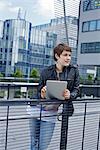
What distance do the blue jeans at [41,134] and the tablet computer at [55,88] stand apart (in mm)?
277

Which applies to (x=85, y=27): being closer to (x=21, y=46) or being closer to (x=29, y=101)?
(x=21, y=46)

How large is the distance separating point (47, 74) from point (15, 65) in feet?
157

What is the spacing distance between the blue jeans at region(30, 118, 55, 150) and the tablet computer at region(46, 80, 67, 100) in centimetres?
28

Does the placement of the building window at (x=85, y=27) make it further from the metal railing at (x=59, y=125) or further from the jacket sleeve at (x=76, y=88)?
the jacket sleeve at (x=76, y=88)

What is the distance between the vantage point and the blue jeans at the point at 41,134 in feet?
10.3

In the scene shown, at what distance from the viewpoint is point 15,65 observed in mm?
50812

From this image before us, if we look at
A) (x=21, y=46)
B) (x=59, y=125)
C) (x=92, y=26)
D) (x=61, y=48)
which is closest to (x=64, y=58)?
(x=61, y=48)

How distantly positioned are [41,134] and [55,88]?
533 millimetres

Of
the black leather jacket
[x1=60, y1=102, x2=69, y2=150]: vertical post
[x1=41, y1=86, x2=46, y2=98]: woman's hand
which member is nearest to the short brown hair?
the black leather jacket

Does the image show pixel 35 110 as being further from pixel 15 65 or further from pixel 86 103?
pixel 15 65

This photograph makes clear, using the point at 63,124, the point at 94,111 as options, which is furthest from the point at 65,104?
the point at 94,111

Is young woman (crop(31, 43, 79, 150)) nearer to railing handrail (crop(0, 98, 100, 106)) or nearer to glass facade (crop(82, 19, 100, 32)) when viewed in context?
railing handrail (crop(0, 98, 100, 106))

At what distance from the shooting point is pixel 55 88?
2934 millimetres

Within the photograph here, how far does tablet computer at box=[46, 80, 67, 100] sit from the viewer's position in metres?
2.88
